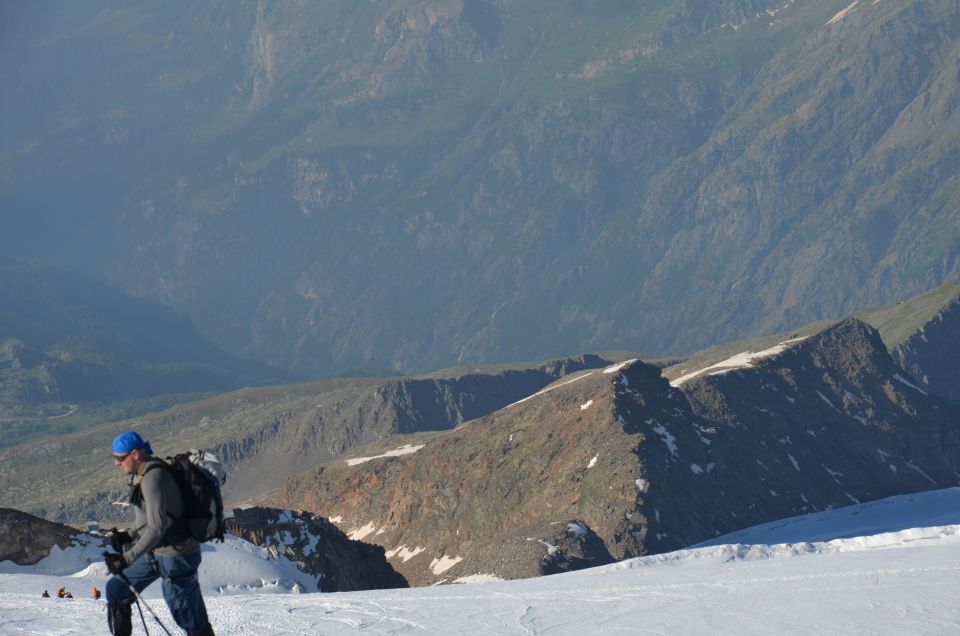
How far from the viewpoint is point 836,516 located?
11725 cm

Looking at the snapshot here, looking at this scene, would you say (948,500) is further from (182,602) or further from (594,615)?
(182,602)

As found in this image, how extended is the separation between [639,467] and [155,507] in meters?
92.1

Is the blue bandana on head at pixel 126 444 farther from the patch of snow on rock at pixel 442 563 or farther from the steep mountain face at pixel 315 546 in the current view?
the patch of snow on rock at pixel 442 563

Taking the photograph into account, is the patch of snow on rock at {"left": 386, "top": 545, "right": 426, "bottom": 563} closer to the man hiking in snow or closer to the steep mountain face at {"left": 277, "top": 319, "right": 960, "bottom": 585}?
the steep mountain face at {"left": 277, "top": 319, "right": 960, "bottom": 585}

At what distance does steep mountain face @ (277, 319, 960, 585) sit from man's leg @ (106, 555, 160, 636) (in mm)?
65559

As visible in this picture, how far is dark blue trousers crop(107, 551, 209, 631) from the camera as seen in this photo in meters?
23.6

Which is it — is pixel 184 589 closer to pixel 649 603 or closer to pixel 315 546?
pixel 649 603

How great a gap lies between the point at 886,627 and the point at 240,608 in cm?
1278

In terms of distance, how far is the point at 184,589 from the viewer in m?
23.8

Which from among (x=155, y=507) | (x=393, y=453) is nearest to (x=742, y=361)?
(x=393, y=453)

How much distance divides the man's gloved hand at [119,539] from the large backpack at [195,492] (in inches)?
25.9

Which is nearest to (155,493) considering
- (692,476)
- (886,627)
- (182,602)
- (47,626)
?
(182,602)

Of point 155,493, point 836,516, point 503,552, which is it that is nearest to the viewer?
point 155,493

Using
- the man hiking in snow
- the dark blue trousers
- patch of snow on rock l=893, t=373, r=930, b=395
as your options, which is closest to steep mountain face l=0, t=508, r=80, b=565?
the dark blue trousers
